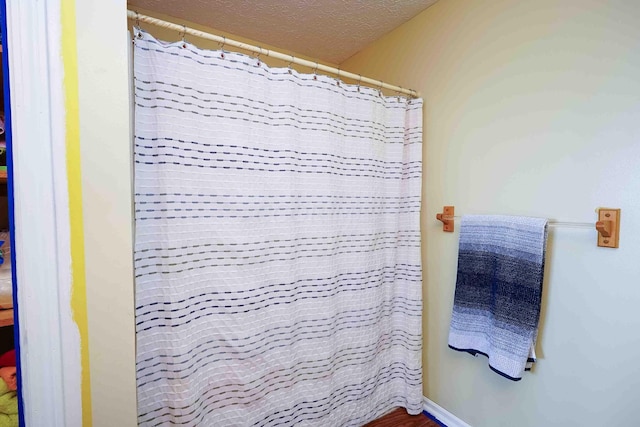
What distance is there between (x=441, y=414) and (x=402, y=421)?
214 millimetres

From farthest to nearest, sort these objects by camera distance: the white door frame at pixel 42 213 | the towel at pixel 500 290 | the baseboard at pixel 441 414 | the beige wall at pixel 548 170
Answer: the baseboard at pixel 441 414 → the towel at pixel 500 290 → the beige wall at pixel 548 170 → the white door frame at pixel 42 213

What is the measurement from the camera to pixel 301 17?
164cm

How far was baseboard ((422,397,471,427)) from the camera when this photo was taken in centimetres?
144

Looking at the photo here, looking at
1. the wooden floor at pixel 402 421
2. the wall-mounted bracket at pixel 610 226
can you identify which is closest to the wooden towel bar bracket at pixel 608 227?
the wall-mounted bracket at pixel 610 226

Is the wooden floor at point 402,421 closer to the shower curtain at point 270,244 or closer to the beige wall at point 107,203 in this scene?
the shower curtain at point 270,244

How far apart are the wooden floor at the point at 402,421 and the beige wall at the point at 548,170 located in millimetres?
122

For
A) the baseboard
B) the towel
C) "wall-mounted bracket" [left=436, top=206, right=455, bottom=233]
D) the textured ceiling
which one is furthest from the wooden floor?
the textured ceiling

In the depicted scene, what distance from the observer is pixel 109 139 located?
0.59 m

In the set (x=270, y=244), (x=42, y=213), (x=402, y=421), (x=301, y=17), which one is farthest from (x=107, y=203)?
(x=402, y=421)

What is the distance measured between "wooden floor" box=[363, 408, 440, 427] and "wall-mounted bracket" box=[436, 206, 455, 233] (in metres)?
1.04

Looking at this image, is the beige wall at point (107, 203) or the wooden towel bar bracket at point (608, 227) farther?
the wooden towel bar bracket at point (608, 227)

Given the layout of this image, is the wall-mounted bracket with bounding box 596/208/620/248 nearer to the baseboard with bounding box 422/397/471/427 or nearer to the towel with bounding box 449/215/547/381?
the towel with bounding box 449/215/547/381

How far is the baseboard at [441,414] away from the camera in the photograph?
144 centimetres

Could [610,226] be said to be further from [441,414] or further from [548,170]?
[441,414]
